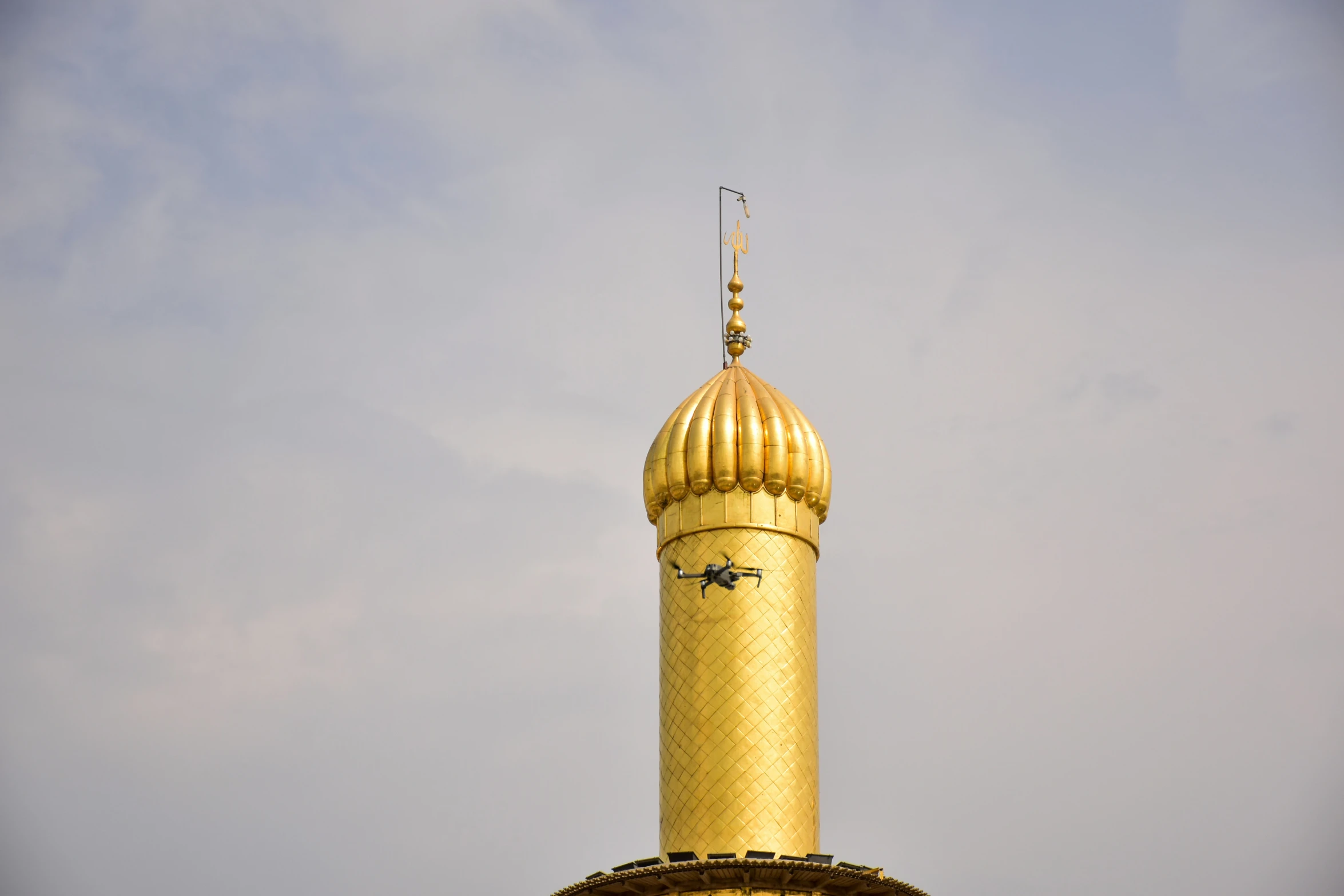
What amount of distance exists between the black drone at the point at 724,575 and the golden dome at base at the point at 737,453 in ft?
4.25

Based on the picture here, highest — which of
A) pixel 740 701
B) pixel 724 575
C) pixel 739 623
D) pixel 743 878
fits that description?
pixel 724 575

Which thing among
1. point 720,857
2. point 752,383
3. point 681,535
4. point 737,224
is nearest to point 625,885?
point 720,857

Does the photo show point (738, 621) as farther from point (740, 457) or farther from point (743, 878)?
point (743, 878)

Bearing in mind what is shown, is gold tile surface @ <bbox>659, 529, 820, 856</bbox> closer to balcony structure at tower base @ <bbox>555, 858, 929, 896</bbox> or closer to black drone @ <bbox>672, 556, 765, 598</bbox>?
black drone @ <bbox>672, 556, 765, 598</bbox>

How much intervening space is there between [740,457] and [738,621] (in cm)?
255

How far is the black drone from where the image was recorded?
103ft

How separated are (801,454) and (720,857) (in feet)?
21.8

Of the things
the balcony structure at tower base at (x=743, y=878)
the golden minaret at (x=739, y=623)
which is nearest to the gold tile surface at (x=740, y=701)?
the golden minaret at (x=739, y=623)

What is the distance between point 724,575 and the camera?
103 feet

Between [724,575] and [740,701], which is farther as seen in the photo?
[724,575]

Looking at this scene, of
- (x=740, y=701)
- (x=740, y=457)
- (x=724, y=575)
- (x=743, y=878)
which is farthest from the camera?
(x=740, y=457)

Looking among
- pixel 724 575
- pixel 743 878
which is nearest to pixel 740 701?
pixel 724 575

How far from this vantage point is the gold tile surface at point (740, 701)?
3050 centimetres

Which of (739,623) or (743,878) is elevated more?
(739,623)
